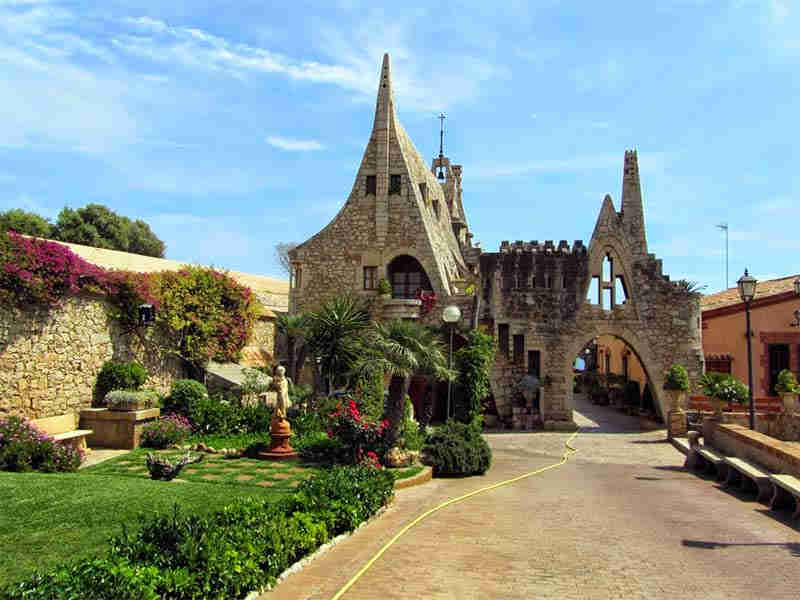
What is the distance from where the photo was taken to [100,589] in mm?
5449

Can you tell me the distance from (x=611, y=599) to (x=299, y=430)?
12899 millimetres

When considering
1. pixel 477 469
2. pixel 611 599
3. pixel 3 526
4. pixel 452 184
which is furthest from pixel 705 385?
pixel 452 184

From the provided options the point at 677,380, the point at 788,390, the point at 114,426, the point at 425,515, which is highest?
the point at 677,380

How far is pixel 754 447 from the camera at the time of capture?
587 inches

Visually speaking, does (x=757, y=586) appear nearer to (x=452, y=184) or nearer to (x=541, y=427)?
(x=541, y=427)

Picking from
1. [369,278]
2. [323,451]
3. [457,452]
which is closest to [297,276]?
[369,278]

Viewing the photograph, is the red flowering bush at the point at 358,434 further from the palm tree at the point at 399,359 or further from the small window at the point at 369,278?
the small window at the point at 369,278

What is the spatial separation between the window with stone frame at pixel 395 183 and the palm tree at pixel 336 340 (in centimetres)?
842

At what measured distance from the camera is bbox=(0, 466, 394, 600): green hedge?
5512mm

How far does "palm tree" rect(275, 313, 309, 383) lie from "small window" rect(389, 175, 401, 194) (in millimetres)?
7412

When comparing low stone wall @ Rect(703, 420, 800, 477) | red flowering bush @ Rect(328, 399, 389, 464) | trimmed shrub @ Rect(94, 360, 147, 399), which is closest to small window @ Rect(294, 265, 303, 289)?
trimmed shrub @ Rect(94, 360, 147, 399)

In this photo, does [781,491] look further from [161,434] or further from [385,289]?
[385,289]

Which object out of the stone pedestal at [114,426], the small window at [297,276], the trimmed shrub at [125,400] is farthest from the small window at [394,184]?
the stone pedestal at [114,426]

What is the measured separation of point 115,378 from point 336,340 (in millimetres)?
7174
